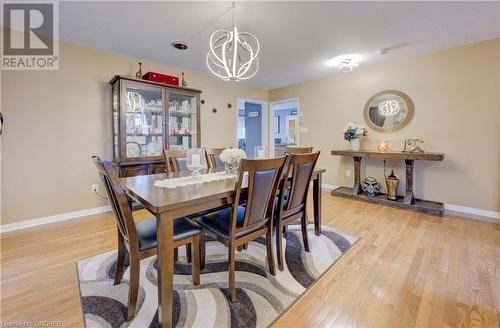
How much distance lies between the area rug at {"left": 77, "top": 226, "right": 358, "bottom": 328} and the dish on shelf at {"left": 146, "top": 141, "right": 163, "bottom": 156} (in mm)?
1667

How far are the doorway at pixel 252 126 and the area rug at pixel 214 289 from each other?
3.79 metres

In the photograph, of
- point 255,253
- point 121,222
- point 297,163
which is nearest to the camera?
point 121,222

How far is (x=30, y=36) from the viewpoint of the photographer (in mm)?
2709

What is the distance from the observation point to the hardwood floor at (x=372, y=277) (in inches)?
54.9

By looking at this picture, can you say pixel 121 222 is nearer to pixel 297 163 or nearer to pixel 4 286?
pixel 4 286

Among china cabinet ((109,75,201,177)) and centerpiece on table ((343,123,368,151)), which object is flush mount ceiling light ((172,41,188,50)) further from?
centerpiece on table ((343,123,368,151))

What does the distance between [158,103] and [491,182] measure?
15.5ft

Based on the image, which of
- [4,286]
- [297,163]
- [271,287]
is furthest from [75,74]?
[271,287]

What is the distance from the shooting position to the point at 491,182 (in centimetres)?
301

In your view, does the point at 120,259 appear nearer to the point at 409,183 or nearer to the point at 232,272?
the point at 232,272

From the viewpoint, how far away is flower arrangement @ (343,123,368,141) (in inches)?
156

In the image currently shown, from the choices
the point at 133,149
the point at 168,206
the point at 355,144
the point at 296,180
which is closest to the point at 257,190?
the point at 296,180

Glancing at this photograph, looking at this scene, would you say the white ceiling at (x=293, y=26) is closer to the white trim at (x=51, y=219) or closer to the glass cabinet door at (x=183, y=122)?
the glass cabinet door at (x=183, y=122)

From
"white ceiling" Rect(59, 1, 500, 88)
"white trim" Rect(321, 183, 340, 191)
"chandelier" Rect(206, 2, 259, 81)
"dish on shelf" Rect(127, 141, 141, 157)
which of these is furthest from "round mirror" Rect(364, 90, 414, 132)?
"dish on shelf" Rect(127, 141, 141, 157)
